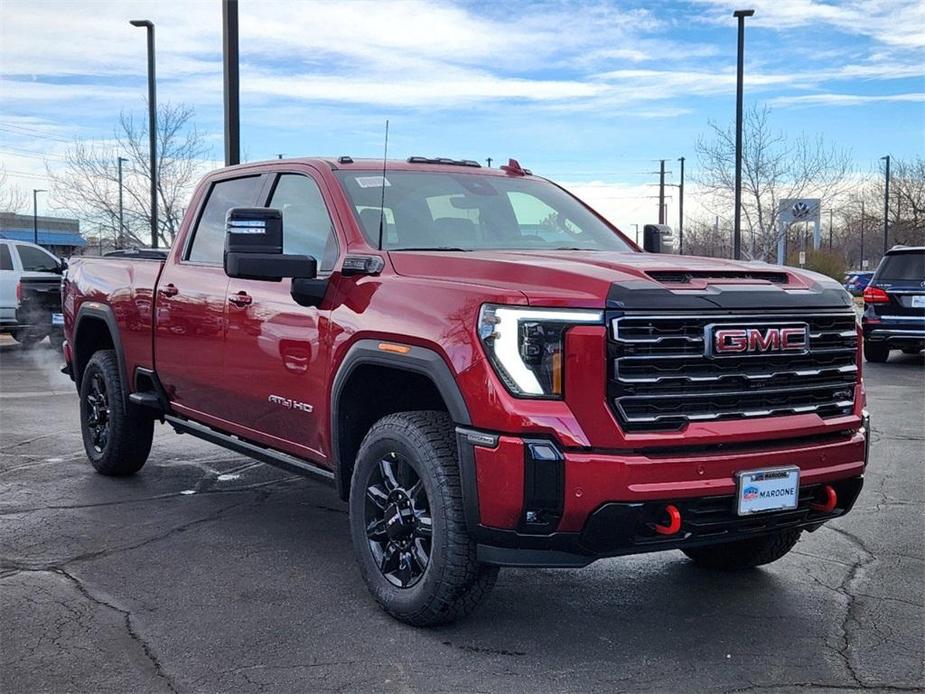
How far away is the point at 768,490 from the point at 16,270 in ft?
52.4

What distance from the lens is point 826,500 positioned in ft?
13.5

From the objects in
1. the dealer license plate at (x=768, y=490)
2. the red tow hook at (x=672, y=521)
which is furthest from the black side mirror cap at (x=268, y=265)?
the dealer license plate at (x=768, y=490)

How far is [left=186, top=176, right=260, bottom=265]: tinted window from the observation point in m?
5.82

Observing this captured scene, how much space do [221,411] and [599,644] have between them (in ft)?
8.54

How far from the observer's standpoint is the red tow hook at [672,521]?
3654 mm

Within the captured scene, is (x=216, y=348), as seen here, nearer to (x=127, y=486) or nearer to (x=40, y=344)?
(x=127, y=486)

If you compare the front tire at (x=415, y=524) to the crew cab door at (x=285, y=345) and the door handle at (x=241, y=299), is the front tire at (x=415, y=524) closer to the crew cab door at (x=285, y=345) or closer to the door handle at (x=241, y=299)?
the crew cab door at (x=285, y=345)

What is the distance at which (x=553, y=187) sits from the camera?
602 cm

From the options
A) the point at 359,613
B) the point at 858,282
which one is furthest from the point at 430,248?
the point at 858,282

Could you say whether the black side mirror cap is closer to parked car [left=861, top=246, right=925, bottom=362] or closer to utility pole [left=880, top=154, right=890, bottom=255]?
parked car [left=861, top=246, right=925, bottom=362]

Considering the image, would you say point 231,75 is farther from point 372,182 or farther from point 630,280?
point 630,280

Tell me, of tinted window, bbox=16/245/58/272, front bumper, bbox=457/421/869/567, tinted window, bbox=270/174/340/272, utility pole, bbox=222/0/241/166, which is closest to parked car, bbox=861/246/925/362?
utility pole, bbox=222/0/241/166

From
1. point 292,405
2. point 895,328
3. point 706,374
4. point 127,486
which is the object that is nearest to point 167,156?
point 895,328

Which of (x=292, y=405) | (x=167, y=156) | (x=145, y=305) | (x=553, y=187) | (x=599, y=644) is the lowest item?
(x=599, y=644)
